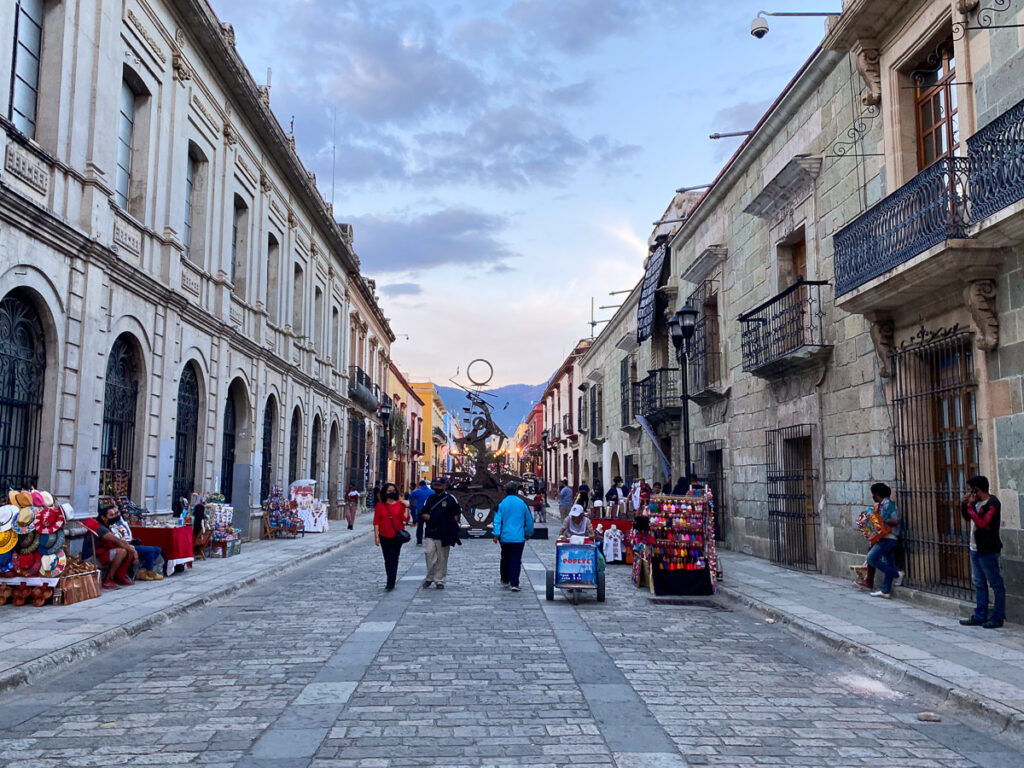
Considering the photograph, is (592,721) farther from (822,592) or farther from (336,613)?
(822,592)

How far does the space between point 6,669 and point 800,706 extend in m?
5.86

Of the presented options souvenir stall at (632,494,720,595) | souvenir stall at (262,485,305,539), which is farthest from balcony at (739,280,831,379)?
souvenir stall at (262,485,305,539)

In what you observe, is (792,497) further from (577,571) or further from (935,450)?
(577,571)

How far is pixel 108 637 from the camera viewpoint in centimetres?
795

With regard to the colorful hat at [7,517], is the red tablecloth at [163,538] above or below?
below

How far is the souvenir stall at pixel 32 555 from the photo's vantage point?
9500 mm

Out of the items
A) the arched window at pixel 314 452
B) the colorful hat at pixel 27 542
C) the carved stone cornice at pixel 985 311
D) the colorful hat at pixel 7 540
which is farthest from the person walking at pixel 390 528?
the arched window at pixel 314 452

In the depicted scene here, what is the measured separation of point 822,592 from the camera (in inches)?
434

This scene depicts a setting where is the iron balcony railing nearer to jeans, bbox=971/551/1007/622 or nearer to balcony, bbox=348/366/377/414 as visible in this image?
jeans, bbox=971/551/1007/622

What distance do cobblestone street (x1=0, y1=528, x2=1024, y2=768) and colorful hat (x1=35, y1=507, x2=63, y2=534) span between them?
5.55 ft

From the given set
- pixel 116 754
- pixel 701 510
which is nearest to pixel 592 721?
pixel 116 754

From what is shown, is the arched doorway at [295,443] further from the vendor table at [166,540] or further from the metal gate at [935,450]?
the metal gate at [935,450]

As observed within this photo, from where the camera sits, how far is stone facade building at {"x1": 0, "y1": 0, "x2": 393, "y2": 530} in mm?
11281

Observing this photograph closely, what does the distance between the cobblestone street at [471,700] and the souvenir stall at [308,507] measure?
43.8 ft
